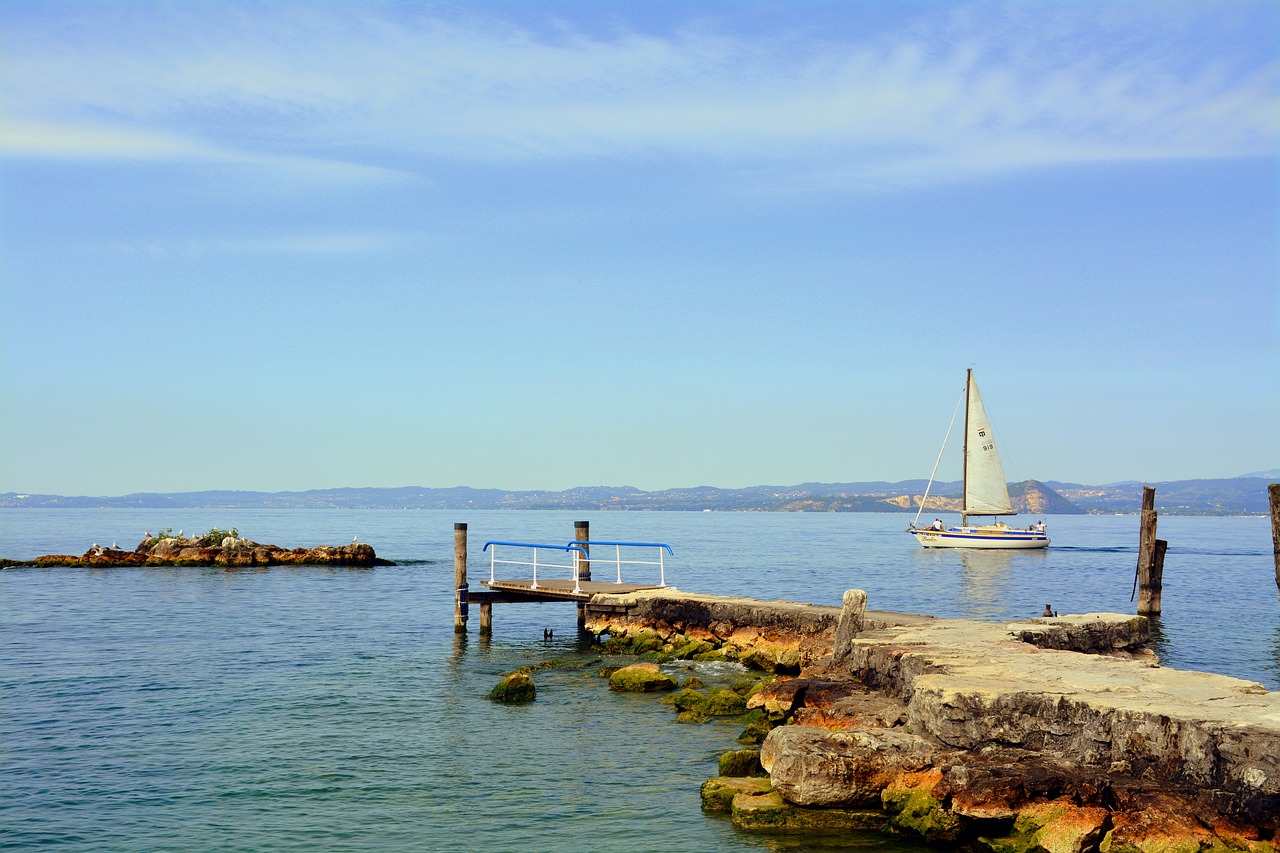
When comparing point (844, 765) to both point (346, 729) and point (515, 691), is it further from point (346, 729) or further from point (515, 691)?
point (346, 729)

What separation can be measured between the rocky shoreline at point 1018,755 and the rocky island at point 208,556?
1938 inches

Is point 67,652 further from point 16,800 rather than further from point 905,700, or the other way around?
point 905,700

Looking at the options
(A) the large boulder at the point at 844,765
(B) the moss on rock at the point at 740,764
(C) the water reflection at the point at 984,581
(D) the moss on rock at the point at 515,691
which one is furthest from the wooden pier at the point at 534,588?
(C) the water reflection at the point at 984,581

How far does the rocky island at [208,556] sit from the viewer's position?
6084 cm

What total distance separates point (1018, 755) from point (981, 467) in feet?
221

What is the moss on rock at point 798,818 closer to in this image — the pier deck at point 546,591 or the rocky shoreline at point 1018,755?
the rocky shoreline at point 1018,755

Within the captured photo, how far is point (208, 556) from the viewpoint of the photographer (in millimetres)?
61094

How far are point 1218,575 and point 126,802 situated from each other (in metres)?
61.1

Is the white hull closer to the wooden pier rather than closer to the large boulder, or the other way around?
the wooden pier

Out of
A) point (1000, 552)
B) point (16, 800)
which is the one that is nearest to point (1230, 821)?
point (16, 800)

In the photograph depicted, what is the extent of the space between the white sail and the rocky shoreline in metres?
60.9

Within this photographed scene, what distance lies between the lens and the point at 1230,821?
10.2 meters

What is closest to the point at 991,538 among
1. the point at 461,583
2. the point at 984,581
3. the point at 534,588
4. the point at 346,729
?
the point at 984,581

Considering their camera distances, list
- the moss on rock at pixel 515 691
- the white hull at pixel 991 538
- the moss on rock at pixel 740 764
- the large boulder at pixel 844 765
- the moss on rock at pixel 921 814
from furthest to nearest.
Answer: the white hull at pixel 991 538
the moss on rock at pixel 515 691
the moss on rock at pixel 740 764
the large boulder at pixel 844 765
the moss on rock at pixel 921 814
